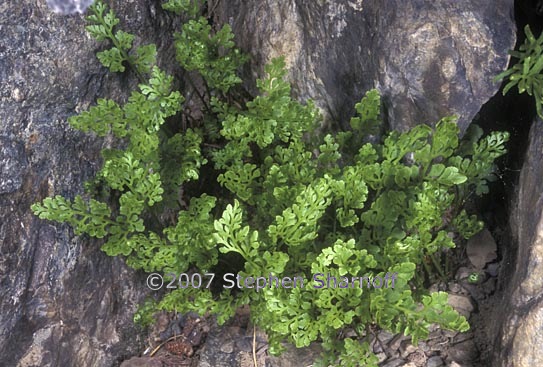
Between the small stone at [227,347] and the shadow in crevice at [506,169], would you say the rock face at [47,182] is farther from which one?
the shadow in crevice at [506,169]

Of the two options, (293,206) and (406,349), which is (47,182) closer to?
(293,206)

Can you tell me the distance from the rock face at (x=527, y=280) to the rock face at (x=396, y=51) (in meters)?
0.36

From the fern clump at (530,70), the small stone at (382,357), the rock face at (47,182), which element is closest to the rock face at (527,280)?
the fern clump at (530,70)

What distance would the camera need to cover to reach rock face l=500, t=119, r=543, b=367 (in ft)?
8.79

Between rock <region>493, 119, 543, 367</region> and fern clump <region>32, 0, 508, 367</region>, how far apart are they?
19cm

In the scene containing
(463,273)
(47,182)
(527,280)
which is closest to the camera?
(527,280)

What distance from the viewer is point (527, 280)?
2.77m

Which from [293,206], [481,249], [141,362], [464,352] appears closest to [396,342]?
[464,352]

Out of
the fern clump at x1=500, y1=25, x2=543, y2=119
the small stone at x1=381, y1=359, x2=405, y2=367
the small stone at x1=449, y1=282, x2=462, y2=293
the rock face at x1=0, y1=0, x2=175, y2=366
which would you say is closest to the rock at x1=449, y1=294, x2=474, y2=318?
the small stone at x1=449, y1=282, x2=462, y2=293

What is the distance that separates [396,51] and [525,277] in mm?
1155

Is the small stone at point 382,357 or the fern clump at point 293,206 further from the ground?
the fern clump at point 293,206

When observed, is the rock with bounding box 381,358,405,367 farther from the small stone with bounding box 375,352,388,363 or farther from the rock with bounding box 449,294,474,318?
the rock with bounding box 449,294,474,318

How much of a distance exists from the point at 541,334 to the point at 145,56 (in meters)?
2.17

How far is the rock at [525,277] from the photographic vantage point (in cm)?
268
